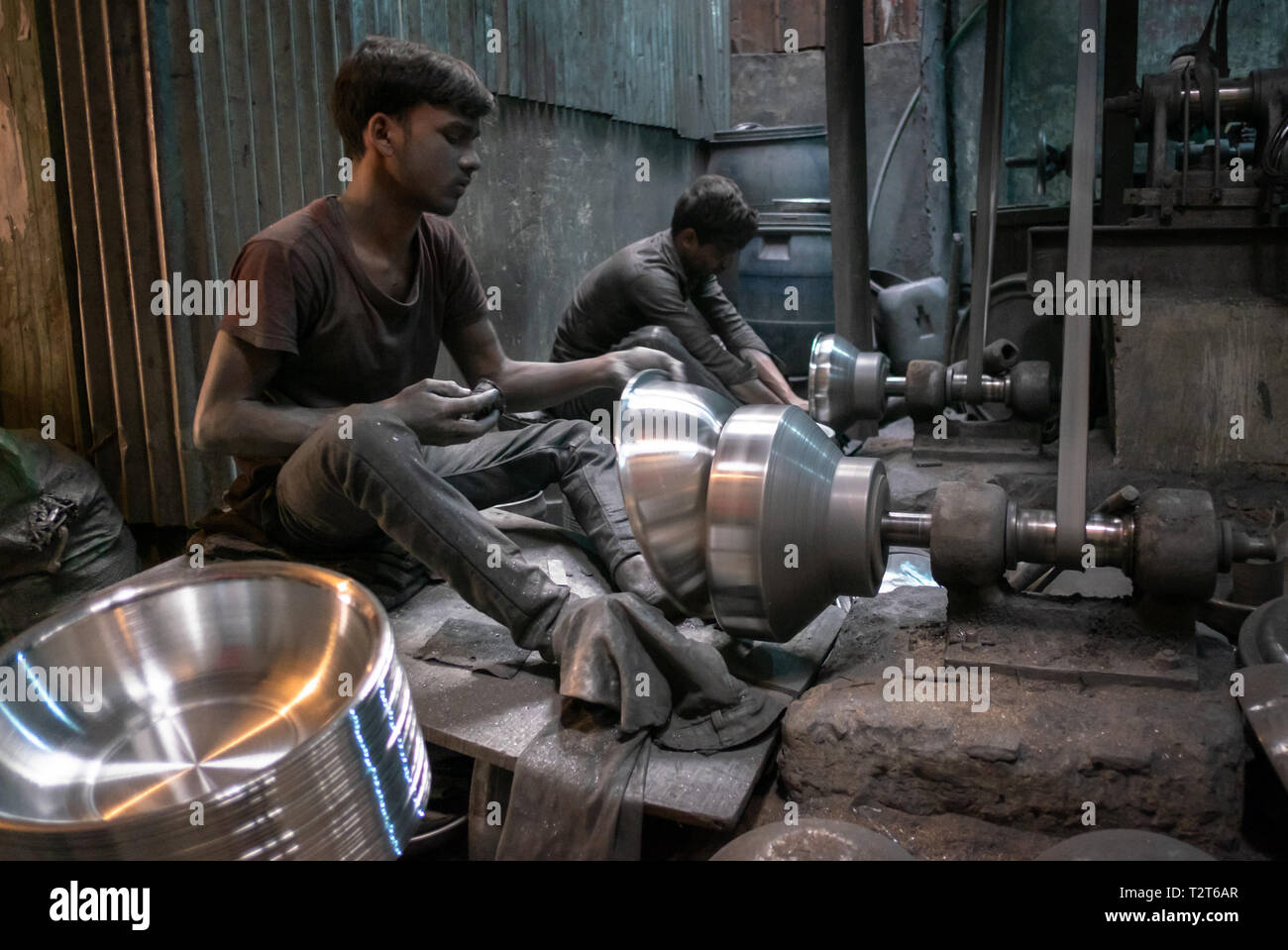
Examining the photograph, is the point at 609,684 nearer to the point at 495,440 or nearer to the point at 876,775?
the point at 876,775

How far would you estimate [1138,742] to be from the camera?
190 cm

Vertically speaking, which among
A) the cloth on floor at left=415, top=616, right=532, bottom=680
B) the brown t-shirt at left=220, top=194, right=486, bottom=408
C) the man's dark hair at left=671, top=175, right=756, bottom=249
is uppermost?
the man's dark hair at left=671, top=175, right=756, bottom=249

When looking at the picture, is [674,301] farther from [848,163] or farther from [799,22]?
[799,22]

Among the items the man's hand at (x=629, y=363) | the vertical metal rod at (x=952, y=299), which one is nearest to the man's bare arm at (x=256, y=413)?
the man's hand at (x=629, y=363)

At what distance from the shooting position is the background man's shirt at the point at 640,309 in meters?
4.62

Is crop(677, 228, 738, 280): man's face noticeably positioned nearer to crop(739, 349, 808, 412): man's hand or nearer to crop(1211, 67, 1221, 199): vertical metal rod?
crop(739, 349, 808, 412): man's hand

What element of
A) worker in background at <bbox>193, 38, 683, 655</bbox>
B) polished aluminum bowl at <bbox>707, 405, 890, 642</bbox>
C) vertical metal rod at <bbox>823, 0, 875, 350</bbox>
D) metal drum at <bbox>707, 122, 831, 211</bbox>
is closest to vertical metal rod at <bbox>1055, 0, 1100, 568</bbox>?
polished aluminum bowl at <bbox>707, 405, 890, 642</bbox>

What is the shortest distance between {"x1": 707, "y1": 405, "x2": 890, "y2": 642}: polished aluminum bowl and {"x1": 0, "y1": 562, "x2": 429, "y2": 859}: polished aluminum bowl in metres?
0.75

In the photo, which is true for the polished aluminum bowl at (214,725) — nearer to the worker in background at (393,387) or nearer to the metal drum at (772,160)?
the worker in background at (393,387)

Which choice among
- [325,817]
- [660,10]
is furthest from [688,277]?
[325,817]

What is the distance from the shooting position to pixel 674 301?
4.64 meters

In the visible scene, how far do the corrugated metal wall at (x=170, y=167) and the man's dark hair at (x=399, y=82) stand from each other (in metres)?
1.03

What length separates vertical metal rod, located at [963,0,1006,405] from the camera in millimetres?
2893

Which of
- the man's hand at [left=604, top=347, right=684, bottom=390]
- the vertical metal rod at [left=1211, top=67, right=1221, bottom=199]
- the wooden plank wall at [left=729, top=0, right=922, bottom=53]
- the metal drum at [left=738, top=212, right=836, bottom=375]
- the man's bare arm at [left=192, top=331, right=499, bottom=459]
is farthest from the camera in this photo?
the wooden plank wall at [left=729, top=0, right=922, bottom=53]
